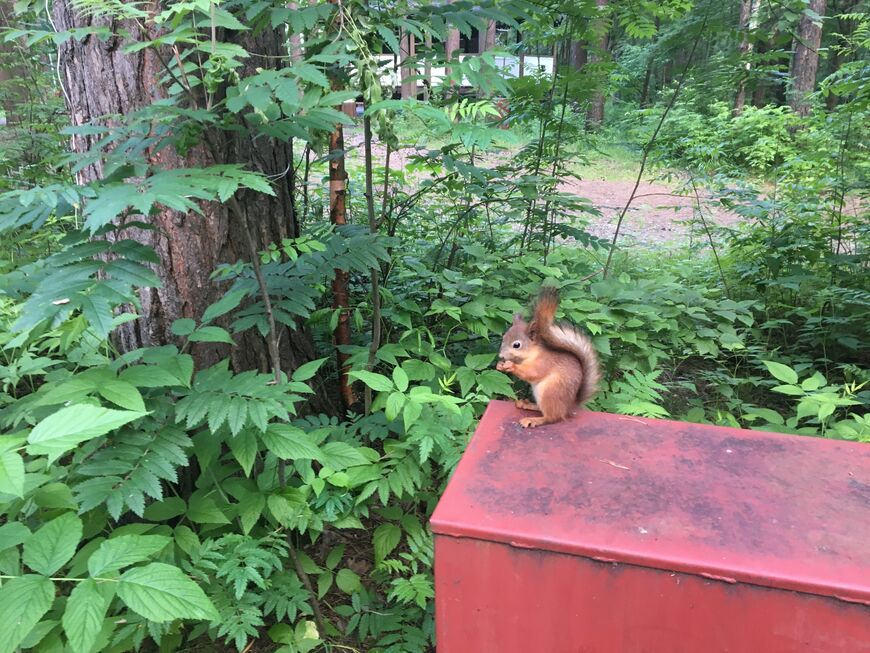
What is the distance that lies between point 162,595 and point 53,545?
295mm

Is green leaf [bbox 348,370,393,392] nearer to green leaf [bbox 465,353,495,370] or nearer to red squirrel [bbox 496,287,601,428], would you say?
red squirrel [bbox 496,287,601,428]

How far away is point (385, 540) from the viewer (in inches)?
79.7

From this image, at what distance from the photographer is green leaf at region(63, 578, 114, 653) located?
111 cm

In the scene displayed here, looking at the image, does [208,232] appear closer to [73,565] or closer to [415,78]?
[415,78]

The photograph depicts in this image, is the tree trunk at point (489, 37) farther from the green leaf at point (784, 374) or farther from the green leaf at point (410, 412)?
the green leaf at point (784, 374)

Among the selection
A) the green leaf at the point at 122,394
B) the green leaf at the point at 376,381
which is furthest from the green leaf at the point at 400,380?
the green leaf at the point at 122,394

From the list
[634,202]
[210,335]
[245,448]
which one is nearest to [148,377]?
[210,335]

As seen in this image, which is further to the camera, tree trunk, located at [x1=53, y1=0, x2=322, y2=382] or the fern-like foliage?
tree trunk, located at [x1=53, y1=0, x2=322, y2=382]

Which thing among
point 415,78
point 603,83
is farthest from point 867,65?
point 415,78

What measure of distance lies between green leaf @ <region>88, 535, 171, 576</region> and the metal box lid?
0.67m

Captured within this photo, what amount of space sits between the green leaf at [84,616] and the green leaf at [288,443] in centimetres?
56

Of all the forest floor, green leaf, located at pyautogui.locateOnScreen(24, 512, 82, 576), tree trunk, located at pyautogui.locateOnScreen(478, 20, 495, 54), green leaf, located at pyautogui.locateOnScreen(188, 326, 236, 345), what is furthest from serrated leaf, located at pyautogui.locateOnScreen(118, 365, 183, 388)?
the forest floor

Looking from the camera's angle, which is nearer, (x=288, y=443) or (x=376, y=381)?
(x=288, y=443)

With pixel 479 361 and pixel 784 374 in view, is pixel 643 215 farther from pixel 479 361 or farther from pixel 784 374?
pixel 479 361
